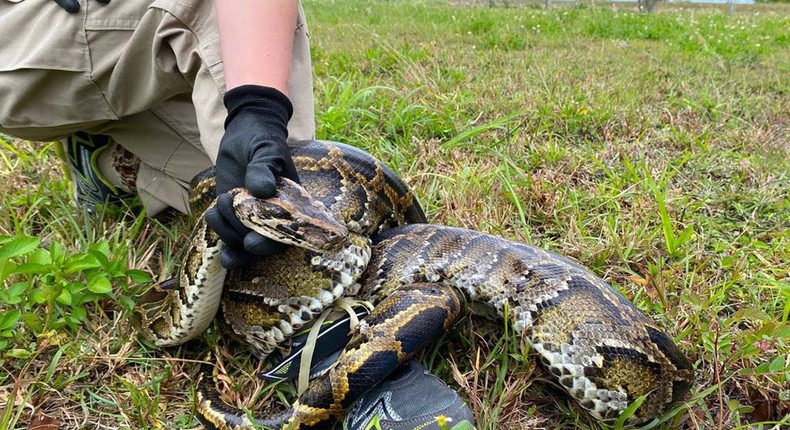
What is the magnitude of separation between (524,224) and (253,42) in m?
1.95

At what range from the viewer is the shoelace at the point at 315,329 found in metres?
2.65

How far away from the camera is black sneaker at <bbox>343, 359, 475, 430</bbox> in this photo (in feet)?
7.55

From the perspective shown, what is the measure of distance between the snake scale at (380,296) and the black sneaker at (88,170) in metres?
1.17

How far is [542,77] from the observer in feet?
21.9

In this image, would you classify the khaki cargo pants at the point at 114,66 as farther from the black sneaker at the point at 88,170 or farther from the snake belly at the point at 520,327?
the snake belly at the point at 520,327

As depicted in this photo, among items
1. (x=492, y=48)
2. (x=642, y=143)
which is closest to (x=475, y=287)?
(x=642, y=143)

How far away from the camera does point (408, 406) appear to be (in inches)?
94.0

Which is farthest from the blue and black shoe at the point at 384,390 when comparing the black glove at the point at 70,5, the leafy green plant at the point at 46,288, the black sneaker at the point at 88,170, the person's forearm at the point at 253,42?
the black glove at the point at 70,5

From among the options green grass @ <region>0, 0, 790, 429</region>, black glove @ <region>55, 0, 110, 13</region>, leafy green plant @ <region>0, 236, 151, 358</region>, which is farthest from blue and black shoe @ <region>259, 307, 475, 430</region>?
black glove @ <region>55, 0, 110, 13</region>

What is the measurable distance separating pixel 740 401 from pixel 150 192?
3.43m

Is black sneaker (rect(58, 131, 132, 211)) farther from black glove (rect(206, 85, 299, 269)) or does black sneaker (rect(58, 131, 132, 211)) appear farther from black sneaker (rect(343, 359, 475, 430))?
black sneaker (rect(343, 359, 475, 430))

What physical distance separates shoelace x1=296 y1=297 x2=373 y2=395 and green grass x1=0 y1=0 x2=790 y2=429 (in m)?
0.18

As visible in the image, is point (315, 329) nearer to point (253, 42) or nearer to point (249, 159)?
point (249, 159)

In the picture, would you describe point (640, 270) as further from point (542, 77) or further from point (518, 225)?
point (542, 77)
